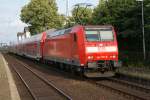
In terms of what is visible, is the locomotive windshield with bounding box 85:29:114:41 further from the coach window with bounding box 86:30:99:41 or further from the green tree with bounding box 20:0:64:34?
the green tree with bounding box 20:0:64:34

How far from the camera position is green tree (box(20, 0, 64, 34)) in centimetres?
8369

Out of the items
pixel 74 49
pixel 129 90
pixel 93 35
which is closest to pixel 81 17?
pixel 74 49

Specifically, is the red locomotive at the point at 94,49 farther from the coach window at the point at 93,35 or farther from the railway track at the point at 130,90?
the railway track at the point at 130,90

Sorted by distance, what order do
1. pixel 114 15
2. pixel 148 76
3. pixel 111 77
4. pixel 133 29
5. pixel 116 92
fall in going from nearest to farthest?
pixel 116 92, pixel 148 76, pixel 111 77, pixel 133 29, pixel 114 15

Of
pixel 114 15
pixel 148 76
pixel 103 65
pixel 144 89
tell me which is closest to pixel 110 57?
pixel 103 65

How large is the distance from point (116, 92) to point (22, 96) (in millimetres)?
3946

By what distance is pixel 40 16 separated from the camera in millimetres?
85125

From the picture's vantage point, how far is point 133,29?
35.9 m

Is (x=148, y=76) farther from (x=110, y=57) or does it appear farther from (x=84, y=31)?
(x=84, y=31)

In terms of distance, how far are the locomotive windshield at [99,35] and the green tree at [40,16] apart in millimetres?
59817

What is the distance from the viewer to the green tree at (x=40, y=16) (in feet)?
275

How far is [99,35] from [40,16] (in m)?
62.7

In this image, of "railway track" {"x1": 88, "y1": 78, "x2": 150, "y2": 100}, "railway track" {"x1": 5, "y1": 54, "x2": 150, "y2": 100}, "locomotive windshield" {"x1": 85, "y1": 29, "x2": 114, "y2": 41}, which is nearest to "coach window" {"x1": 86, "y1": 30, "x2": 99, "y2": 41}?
"locomotive windshield" {"x1": 85, "y1": 29, "x2": 114, "y2": 41}

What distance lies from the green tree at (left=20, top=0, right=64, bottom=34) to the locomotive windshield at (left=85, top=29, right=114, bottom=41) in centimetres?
5982
